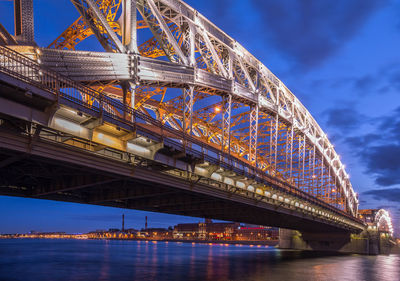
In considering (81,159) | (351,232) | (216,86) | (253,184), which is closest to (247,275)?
(253,184)

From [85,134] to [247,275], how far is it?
2507 cm

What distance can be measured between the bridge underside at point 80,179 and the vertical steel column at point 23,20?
301 inches

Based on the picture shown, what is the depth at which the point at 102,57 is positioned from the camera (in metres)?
27.7

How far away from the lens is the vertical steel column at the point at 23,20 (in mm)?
22953

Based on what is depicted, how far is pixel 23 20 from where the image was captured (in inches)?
907

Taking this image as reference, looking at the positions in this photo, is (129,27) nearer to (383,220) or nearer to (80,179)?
(80,179)

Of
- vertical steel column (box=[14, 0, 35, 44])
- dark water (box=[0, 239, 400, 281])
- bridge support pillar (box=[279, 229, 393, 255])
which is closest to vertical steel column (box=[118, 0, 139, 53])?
vertical steel column (box=[14, 0, 35, 44])

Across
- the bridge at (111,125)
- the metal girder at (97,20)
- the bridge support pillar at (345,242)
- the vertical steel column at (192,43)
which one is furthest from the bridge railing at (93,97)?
the bridge support pillar at (345,242)

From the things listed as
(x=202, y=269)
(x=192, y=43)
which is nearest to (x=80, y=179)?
(x=192, y=43)

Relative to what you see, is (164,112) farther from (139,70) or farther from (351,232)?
(351,232)

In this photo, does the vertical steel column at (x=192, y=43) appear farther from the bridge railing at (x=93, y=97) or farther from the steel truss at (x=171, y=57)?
the bridge railing at (x=93, y=97)

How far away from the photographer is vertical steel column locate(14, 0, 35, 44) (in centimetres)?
2295

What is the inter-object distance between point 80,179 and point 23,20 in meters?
10.8

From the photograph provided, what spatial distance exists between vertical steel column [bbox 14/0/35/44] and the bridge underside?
7.64 m
